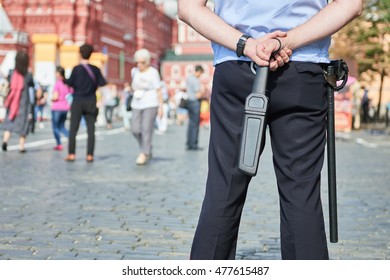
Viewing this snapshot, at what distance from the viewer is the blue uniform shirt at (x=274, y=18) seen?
3141 mm

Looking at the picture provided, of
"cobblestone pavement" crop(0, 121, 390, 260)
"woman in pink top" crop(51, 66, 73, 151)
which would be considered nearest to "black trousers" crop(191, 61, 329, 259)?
"cobblestone pavement" crop(0, 121, 390, 260)

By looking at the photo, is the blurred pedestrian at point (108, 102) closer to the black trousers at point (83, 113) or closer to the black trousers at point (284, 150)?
the black trousers at point (83, 113)

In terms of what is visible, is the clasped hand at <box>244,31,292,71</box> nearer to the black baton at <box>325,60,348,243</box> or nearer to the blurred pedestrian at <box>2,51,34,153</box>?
the black baton at <box>325,60,348,243</box>

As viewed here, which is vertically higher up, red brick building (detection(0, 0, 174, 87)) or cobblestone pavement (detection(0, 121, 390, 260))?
red brick building (detection(0, 0, 174, 87))

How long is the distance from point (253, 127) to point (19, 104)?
41.8 ft

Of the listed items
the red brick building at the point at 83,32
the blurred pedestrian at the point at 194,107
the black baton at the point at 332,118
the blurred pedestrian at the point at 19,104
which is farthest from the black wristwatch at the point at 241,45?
the red brick building at the point at 83,32

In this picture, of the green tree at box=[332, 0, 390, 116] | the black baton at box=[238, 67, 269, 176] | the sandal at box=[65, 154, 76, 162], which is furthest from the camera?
the green tree at box=[332, 0, 390, 116]

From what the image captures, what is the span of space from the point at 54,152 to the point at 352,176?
604 centimetres

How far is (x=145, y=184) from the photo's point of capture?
9914mm

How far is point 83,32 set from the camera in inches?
3110

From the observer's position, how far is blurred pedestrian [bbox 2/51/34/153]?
15.1 metres

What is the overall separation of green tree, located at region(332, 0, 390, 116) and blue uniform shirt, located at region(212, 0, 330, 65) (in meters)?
30.2
